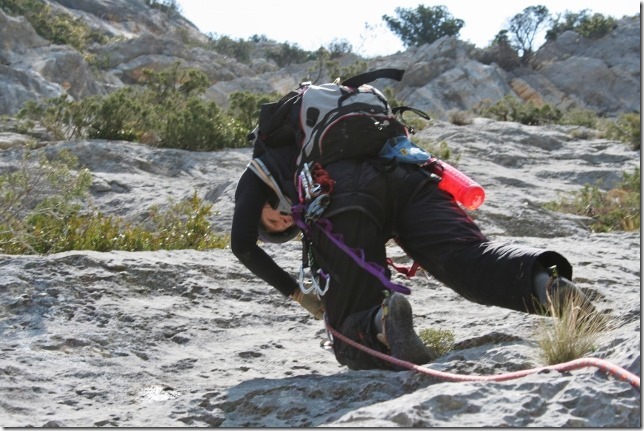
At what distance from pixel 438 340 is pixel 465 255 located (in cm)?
47

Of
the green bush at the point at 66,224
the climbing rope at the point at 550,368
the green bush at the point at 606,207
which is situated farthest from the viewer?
the green bush at the point at 606,207

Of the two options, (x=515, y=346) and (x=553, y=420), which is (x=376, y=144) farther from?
(x=553, y=420)

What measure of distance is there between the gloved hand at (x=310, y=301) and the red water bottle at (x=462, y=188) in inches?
A: 33.2

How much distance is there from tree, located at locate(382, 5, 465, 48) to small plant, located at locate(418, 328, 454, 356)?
50.4m

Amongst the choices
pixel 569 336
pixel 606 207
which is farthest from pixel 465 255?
pixel 606 207

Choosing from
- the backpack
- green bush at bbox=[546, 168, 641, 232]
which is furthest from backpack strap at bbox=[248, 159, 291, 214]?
green bush at bbox=[546, 168, 641, 232]

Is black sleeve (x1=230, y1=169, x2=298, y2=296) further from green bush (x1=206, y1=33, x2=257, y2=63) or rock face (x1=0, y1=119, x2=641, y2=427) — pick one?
green bush (x1=206, y1=33, x2=257, y2=63)

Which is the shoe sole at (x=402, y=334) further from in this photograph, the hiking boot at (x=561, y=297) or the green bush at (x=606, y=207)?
the green bush at (x=606, y=207)

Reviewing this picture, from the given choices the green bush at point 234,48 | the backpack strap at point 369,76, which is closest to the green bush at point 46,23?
the green bush at point 234,48

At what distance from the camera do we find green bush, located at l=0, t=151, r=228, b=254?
260 inches

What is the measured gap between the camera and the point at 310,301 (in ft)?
14.5

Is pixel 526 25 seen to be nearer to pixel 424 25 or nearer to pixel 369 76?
pixel 424 25

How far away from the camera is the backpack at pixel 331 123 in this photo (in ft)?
13.5

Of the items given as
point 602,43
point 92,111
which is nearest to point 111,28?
point 602,43
